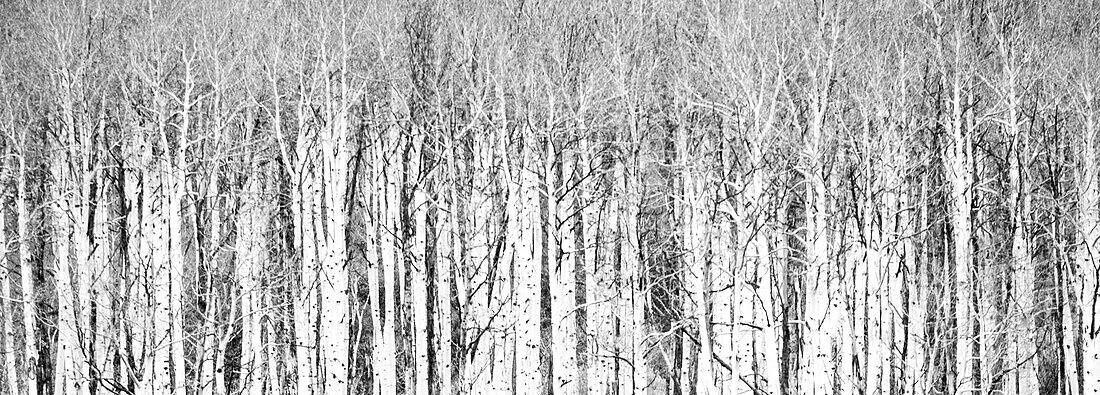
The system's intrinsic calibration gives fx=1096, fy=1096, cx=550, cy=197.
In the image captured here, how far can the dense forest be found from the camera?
16.0 metres

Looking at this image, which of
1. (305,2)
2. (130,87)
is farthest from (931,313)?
(130,87)

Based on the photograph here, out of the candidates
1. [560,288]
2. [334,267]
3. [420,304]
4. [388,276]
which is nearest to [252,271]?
[388,276]

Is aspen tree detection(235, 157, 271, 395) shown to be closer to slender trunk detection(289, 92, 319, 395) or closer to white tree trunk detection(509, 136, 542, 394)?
slender trunk detection(289, 92, 319, 395)

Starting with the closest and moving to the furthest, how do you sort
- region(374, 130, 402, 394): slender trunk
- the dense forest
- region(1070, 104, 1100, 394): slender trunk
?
region(1070, 104, 1100, 394): slender trunk → the dense forest → region(374, 130, 402, 394): slender trunk

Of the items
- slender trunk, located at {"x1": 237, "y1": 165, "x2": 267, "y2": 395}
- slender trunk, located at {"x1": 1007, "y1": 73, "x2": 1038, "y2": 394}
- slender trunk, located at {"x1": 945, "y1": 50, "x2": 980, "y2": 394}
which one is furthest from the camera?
slender trunk, located at {"x1": 237, "y1": 165, "x2": 267, "y2": 395}

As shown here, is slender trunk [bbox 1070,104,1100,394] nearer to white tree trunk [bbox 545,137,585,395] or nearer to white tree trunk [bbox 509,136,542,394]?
white tree trunk [bbox 545,137,585,395]

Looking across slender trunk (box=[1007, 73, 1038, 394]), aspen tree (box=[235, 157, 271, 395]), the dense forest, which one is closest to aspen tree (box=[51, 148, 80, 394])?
the dense forest

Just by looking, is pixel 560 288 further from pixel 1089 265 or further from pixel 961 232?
pixel 1089 265

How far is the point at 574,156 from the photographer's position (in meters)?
18.7

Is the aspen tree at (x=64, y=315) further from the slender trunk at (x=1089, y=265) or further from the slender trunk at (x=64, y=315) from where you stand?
the slender trunk at (x=1089, y=265)

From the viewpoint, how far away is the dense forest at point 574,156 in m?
16.0

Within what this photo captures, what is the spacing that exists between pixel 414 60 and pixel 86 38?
5.47m

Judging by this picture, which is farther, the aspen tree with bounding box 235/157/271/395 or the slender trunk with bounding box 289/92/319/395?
the aspen tree with bounding box 235/157/271/395

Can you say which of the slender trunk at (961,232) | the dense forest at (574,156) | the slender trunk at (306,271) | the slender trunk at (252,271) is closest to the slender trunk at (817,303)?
the dense forest at (574,156)
